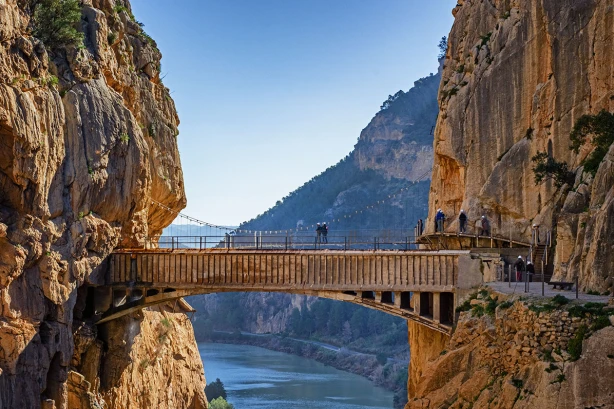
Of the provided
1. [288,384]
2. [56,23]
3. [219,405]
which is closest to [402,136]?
[288,384]

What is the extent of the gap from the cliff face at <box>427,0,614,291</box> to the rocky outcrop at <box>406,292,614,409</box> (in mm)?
5523

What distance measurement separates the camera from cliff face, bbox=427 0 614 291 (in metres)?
32.5

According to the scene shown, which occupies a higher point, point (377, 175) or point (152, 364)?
point (377, 175)

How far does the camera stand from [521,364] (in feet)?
64.8

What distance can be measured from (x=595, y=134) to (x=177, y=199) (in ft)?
59.8

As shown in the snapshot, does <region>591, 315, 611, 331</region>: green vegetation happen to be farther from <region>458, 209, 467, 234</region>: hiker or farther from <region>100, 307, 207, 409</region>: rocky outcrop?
<region>100, 307, 207, 409</region>: rocky outcrop

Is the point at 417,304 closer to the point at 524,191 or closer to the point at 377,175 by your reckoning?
the point at 524,191

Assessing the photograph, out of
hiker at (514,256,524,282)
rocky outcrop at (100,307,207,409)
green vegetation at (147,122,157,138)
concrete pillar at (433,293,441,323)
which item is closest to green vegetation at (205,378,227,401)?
rocky outcrop at (100,307,207,409)

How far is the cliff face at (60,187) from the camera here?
2469cm

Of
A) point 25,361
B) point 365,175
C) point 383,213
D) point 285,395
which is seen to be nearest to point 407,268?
point 25,361

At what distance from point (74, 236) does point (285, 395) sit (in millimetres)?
60000

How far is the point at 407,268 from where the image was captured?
29375 mm

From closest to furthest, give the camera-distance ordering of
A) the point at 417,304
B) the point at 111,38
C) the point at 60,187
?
the point at 60,187 < the point at 417,304 < the point at 111,38

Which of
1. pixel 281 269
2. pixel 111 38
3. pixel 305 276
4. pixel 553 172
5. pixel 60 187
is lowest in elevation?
pixel 305 276
